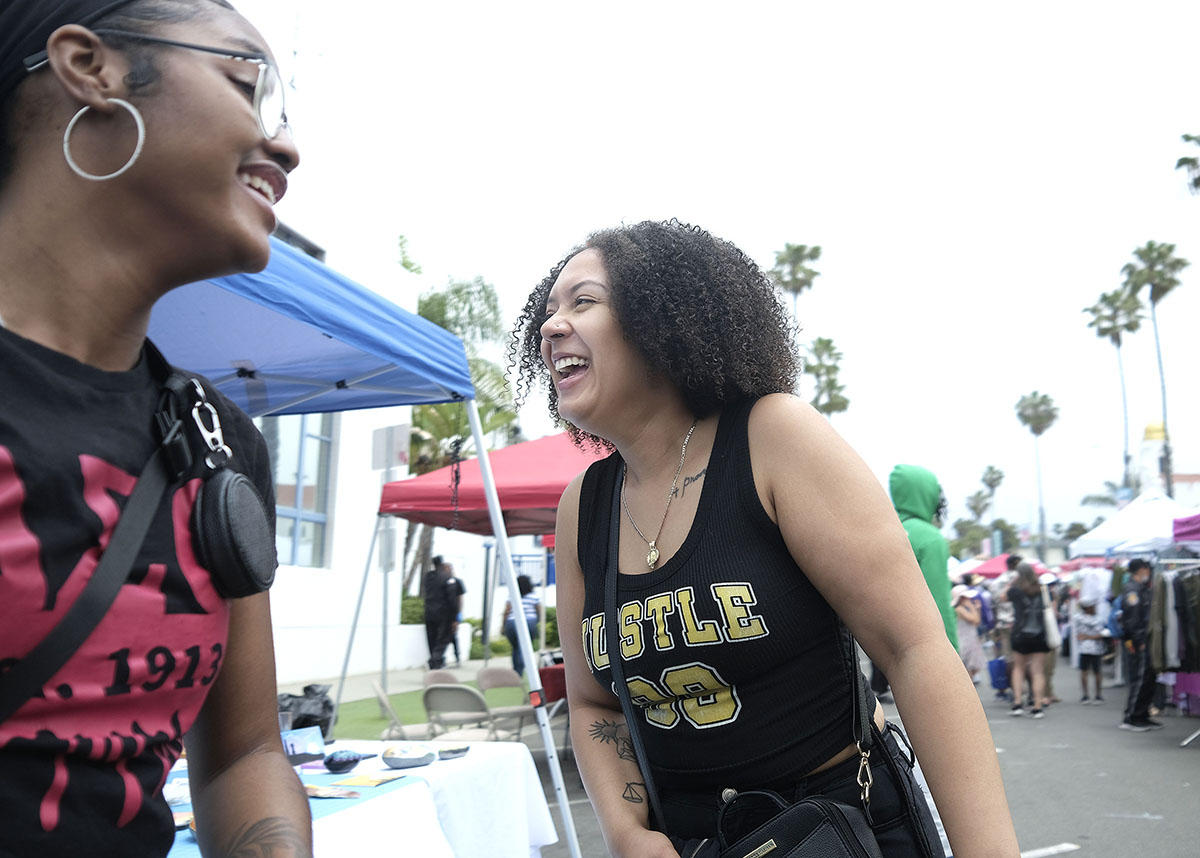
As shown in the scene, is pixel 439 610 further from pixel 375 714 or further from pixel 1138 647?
pixel 1138 647

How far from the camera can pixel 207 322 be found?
4.85 metres

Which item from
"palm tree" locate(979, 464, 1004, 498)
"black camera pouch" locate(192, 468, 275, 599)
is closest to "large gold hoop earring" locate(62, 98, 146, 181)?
"black camera pouch" locate(192, 468, 275, 599)

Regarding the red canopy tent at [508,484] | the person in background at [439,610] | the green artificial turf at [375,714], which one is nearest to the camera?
the red canopy tent at [508,484]

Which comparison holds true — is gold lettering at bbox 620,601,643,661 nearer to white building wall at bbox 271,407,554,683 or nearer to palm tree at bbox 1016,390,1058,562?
white building wall at bbox 271,407,554,683

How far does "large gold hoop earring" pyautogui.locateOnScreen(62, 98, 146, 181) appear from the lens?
1.11 meters

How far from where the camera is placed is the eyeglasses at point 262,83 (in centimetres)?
114

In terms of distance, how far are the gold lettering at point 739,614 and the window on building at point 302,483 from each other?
1455 centimetres

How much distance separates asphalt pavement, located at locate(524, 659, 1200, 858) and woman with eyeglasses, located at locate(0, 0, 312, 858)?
18.2 feet

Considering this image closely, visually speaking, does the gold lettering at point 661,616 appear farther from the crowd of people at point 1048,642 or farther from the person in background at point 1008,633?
the person in background at point 1008,633

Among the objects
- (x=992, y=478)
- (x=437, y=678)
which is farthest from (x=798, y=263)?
(x=992, y=478)

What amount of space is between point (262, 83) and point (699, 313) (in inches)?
39.9

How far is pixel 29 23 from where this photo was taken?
1.12 m

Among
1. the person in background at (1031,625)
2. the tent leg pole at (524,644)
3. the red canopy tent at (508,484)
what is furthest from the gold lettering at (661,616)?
the person in background at (1031,625)

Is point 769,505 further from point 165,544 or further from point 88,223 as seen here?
point 88,223
